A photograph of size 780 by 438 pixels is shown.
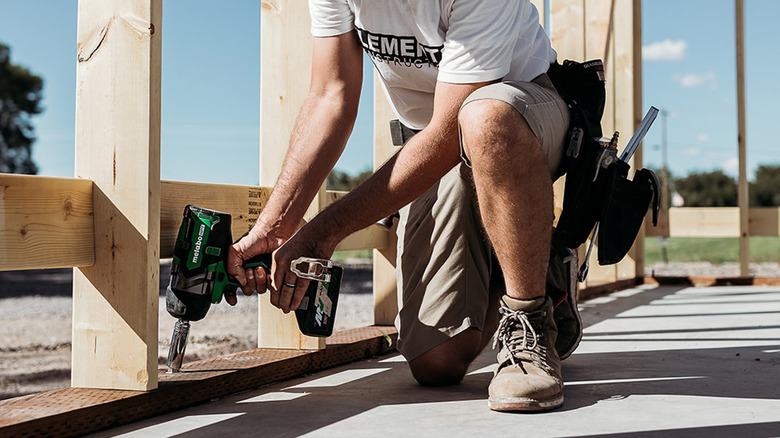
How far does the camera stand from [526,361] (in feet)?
Answer: 4.66

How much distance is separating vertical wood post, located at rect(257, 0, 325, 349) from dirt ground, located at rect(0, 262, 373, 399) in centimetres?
161

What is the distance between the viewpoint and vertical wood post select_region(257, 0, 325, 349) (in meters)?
1.83

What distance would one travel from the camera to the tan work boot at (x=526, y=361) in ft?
4.27

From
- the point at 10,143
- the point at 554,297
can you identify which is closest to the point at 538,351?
the point at 554,297

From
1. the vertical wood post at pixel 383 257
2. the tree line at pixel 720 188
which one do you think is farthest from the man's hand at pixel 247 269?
the tree line at pixel 720 188

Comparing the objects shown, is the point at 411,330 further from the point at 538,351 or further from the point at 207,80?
the point at 207,80

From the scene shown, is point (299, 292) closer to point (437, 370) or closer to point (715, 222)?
point (437, 370)

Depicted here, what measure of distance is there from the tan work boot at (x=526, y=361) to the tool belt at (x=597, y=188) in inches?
9.2

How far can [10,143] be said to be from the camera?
29438 millimetres

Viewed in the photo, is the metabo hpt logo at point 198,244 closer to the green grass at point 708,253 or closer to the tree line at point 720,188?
the green grass at point 708,253

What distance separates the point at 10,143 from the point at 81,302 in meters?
32.2

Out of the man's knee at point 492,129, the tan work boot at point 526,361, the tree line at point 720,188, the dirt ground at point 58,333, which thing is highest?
the tree line at point 720,188

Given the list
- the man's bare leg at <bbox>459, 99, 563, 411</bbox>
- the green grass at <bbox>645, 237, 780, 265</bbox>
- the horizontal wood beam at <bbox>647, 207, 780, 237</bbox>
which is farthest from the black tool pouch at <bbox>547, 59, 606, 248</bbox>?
the green grass at <bbox>645, 237, 780, 265</bbox>

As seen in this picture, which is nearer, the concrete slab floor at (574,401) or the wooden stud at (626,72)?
the concrete slab floor at (574,401)
